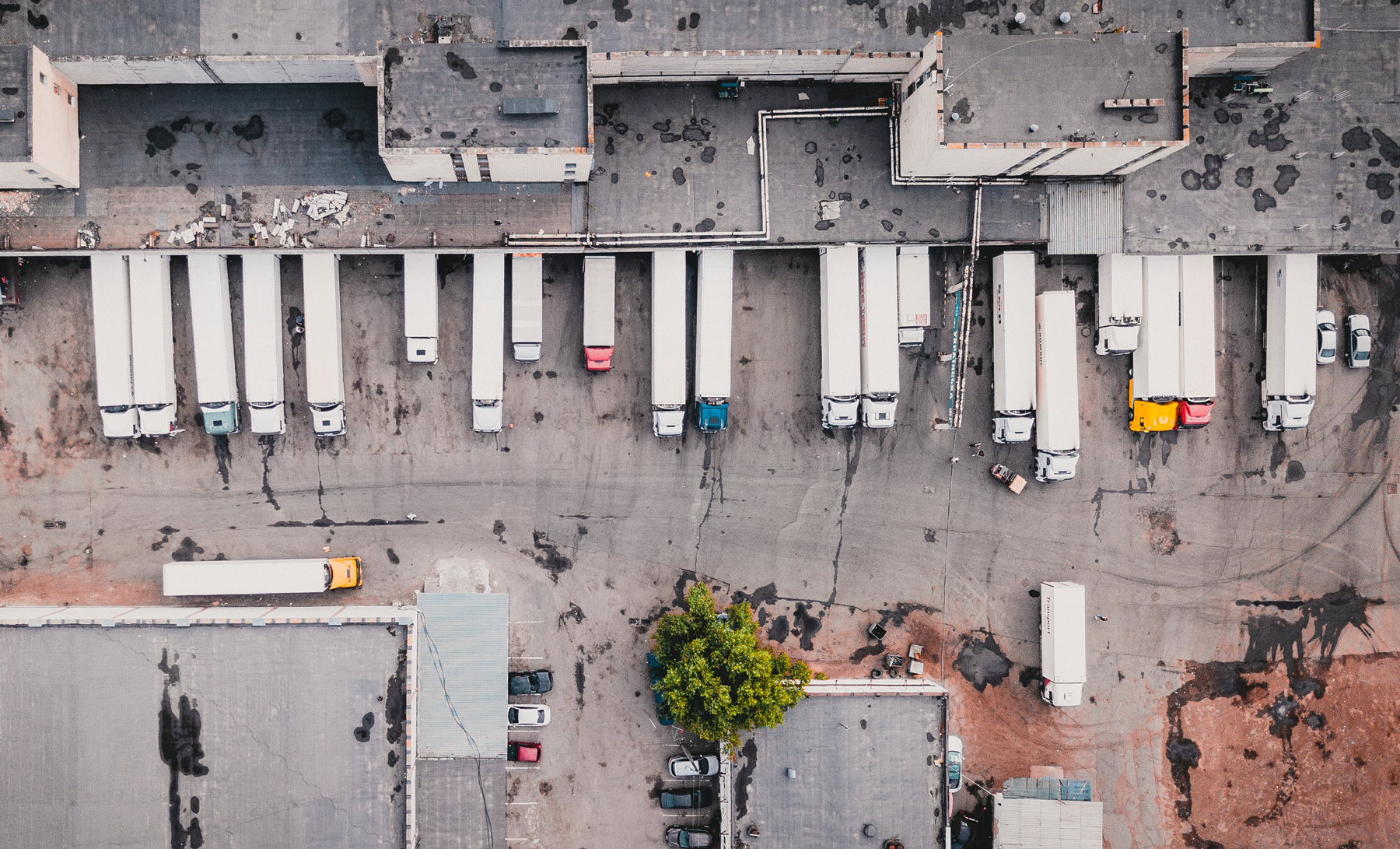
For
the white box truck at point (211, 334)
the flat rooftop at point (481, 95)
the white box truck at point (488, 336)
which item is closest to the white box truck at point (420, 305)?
the white box truck at point (488, 336)

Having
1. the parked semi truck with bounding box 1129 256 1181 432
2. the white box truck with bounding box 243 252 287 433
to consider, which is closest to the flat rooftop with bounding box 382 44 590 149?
the white box truck with bounding box 243 252 287 433

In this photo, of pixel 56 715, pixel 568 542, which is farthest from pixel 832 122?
pixel 56 715

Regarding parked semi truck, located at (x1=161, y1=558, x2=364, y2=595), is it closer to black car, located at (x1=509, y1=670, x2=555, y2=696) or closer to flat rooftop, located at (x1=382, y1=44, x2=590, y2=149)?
black car, located at (x1=509, y1=670, x2=555, y2=696)

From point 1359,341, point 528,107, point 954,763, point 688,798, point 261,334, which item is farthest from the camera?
point 1359,341

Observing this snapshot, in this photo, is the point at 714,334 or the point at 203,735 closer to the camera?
the point at 203,735

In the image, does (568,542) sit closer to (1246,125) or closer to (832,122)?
(832,122)

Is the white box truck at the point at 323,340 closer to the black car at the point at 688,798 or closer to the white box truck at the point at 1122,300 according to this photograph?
the black car at the point at 688,798

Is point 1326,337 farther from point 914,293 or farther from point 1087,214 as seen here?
point 914,293

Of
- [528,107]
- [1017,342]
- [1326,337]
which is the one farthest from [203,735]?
[1326,337]
